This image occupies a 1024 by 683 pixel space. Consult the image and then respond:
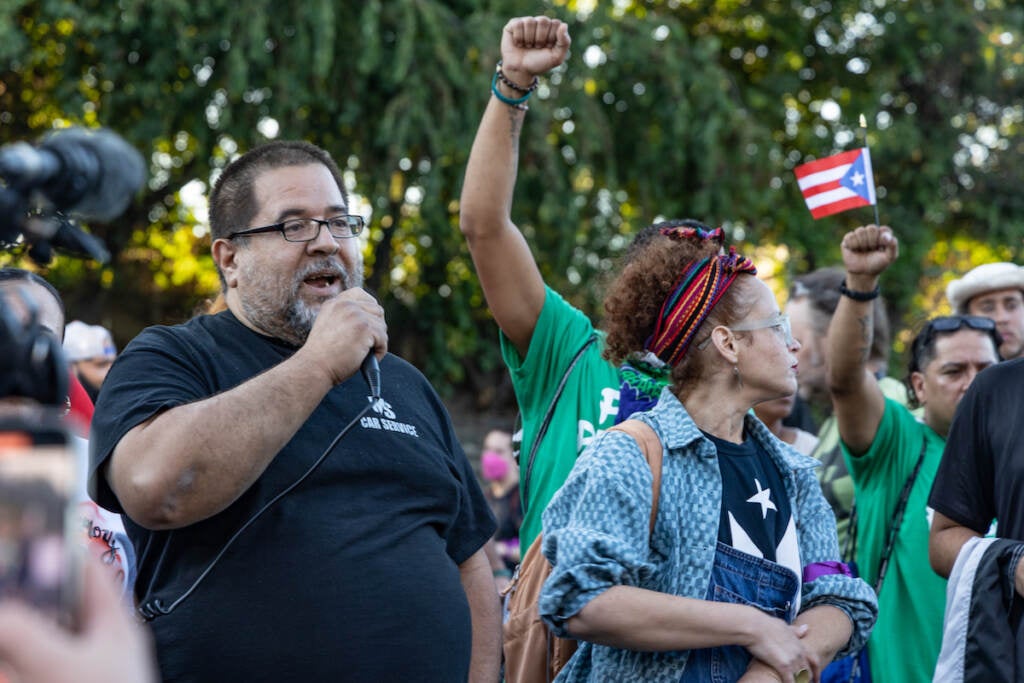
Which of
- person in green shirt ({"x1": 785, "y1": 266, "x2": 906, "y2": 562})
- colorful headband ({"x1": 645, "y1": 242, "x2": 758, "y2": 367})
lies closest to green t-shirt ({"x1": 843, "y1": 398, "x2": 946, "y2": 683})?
person in green shirt ({"x1": 785, "y1": 266, "x2": 906, "y2": 562})

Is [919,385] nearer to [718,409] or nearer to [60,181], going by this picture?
[718,409]

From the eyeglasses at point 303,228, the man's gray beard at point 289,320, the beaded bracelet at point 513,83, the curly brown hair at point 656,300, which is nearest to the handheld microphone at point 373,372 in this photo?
the man's gray beard at point 289,320

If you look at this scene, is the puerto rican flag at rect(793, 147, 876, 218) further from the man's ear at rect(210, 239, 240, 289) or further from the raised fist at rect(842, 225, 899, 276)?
the man's ear at rect(210, 239, 240, 289)

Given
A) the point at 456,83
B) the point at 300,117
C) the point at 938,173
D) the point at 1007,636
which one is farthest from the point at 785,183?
the point at 1007,636

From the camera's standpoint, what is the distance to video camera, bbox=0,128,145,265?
1.31m

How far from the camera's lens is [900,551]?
13.4 feet

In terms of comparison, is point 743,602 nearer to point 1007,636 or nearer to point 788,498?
point 788,498

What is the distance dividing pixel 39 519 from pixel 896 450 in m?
3.61

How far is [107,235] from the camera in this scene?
34.2 ft

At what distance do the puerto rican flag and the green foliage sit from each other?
193 inches

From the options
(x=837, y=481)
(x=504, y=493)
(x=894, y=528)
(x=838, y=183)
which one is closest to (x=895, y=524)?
(x=894, y=528)

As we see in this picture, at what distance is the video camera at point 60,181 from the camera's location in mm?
1307

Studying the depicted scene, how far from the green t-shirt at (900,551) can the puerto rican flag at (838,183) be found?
72 centimetres

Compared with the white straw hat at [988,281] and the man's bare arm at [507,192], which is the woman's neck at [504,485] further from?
the man's bare arm at [507,192]
